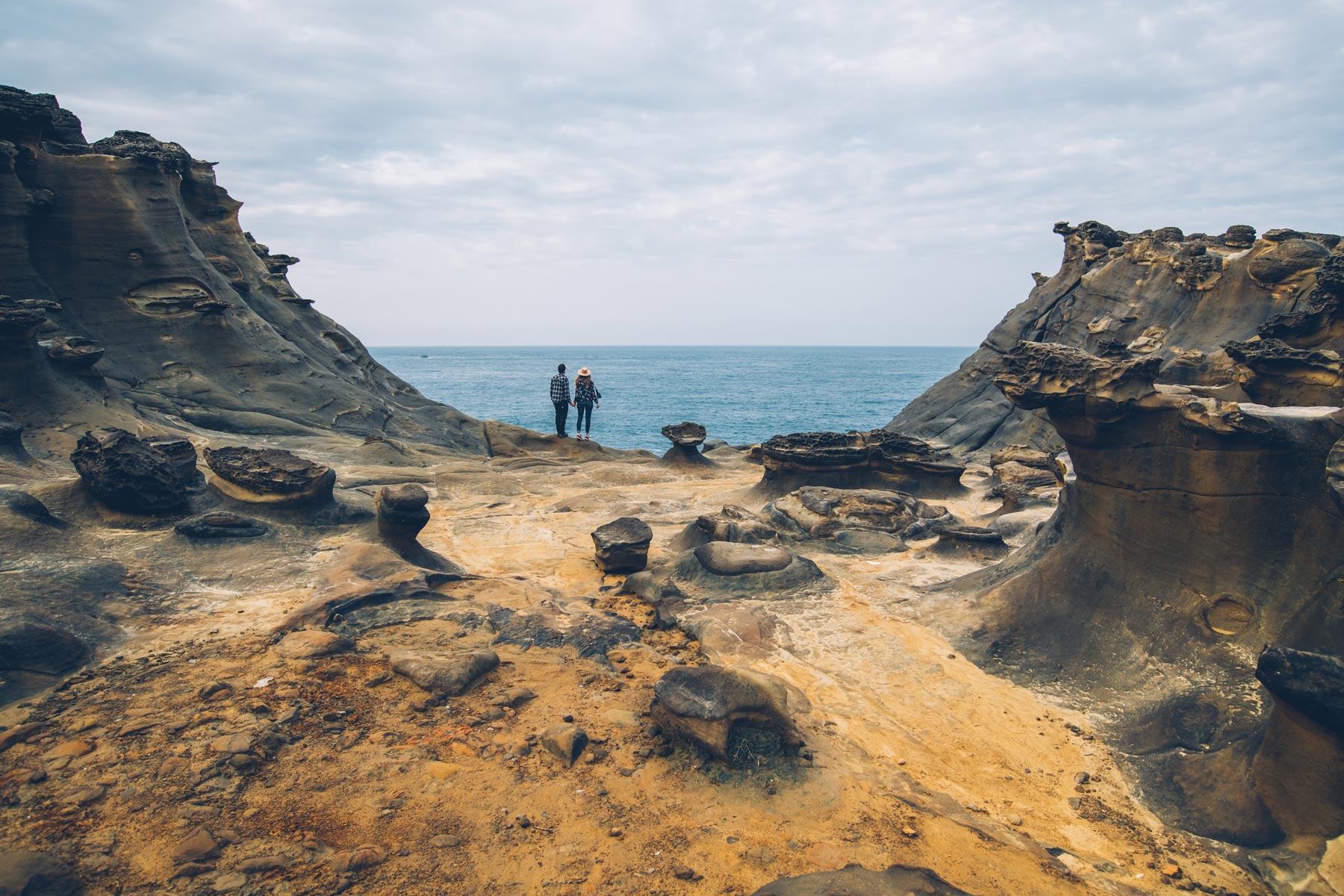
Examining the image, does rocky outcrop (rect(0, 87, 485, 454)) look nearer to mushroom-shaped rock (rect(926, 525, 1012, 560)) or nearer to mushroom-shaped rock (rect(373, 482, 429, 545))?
mushroom-shaped rock (rect(373, 482, 429, 545))

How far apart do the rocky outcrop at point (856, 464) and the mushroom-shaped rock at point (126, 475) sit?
28.3 feet

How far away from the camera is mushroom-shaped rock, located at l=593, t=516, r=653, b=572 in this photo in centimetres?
830

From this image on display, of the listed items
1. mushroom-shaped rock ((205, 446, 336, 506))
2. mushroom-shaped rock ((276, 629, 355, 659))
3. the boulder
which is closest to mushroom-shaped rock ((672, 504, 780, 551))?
mushroom-shaped rock ((205, 446, 336, 506))

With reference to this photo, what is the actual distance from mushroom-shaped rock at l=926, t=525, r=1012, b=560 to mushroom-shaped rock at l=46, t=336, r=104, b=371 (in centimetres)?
1292

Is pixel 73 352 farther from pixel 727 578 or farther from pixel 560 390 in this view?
pixel 727 578

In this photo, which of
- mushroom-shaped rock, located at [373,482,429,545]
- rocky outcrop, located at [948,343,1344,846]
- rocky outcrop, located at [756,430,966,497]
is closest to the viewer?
rocky outcrop, located at [948,343,1344,846]

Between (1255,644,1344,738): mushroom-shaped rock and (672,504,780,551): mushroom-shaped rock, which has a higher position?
(1255,644,1344,738): mushroom-shaped rock

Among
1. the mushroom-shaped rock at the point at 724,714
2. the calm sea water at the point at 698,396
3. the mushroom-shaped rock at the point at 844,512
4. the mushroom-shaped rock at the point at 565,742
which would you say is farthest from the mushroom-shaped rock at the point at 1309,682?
the calm sea water at the point at 698,396

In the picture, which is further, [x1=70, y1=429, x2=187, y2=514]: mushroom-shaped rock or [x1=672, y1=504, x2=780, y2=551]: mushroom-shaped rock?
[x1=672, y1=504, x2=780, y2=551]: mushroom-shaped rock

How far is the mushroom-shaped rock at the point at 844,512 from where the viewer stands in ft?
33.3

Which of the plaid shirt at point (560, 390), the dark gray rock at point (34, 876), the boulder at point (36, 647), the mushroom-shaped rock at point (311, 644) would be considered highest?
the plaid shirt at point (560, 390)

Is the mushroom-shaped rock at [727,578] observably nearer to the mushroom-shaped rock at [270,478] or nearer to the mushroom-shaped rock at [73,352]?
the mushroom-shaped rock at [270,478]

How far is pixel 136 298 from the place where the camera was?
50.9ft

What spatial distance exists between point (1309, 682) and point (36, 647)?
7182 mm
